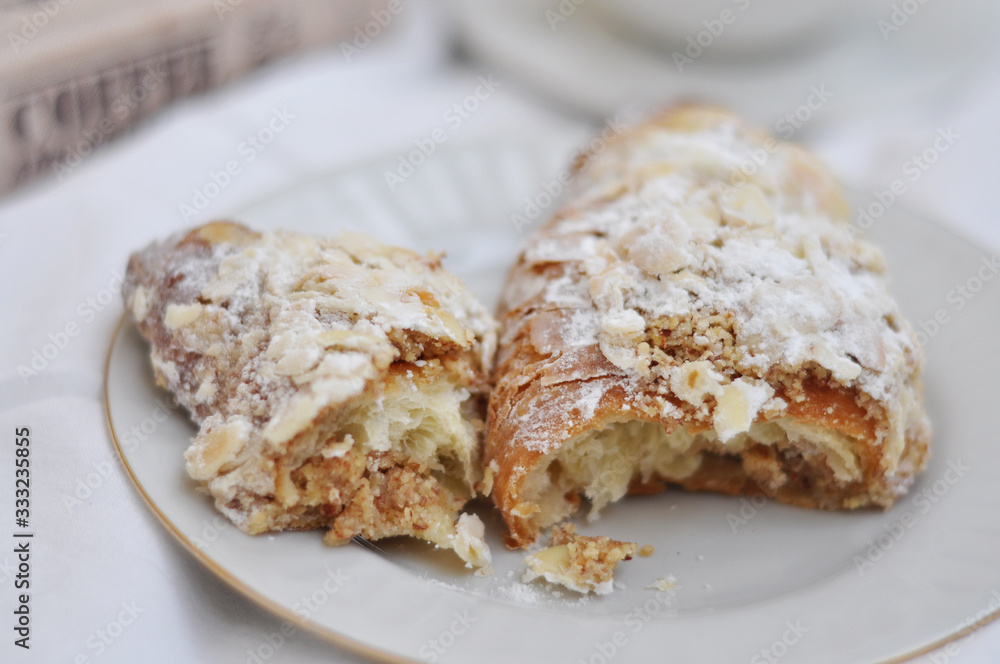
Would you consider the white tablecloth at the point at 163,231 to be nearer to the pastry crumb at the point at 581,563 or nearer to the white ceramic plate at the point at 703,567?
the white ceramic plate at the point at 703,567

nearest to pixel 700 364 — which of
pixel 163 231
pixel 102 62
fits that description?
pixel 163 231

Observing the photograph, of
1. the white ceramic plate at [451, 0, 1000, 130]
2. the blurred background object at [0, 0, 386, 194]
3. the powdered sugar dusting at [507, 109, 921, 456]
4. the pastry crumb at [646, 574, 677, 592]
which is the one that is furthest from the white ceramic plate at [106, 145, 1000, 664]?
the blurred background object at [0, 0, 386, 194]

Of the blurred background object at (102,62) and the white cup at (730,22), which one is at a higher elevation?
the white cup at (730,22)

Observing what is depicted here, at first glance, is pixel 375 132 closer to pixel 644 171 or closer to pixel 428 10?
pixel 428 10

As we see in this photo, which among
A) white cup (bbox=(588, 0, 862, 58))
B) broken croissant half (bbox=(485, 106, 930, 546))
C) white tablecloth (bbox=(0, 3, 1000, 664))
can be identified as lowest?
white tablecloth (bbox=(0, 3, 1000, 664))

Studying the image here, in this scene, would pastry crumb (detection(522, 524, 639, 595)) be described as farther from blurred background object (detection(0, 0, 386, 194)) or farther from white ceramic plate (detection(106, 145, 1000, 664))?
blurred background object (detection(0, 0, 386, 194))

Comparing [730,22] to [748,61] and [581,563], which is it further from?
[581,563]

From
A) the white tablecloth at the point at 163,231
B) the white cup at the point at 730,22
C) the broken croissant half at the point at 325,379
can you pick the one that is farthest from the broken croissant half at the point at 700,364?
the white cup at the point at 730,22
